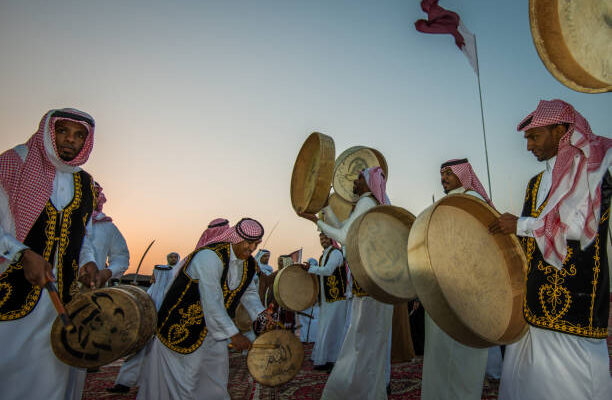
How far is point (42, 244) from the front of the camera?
202 centimetres

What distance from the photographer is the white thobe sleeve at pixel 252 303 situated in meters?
3.38

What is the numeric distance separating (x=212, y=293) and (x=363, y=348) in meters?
1.41

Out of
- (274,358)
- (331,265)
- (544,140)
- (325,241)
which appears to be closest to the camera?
(544,140)

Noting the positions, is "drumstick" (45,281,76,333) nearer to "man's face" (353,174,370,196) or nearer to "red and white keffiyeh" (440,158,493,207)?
"man's face" (353,174,370,196)

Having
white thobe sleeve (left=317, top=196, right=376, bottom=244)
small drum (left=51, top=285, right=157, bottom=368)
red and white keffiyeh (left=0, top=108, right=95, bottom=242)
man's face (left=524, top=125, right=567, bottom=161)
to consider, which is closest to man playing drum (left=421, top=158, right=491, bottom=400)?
man's face (left=524, top=125, right=567, bottom=161)

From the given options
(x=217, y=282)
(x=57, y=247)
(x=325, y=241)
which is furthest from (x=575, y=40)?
(x=325, y=241)

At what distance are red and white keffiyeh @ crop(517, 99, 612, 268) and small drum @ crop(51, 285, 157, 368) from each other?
2157mm

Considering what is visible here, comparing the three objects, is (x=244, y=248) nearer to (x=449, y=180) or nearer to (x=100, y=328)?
(x=100, y=328)

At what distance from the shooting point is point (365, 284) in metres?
2.79

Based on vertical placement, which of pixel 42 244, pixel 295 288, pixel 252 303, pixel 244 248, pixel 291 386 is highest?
pixel 42 244

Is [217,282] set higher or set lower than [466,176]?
lower

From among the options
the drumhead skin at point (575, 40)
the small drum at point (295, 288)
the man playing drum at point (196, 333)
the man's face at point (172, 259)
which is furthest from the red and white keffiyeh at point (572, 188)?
the man's face at point (172, 259)

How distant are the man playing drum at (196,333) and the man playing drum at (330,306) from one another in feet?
8.91

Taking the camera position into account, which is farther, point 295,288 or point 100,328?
point 295,288
